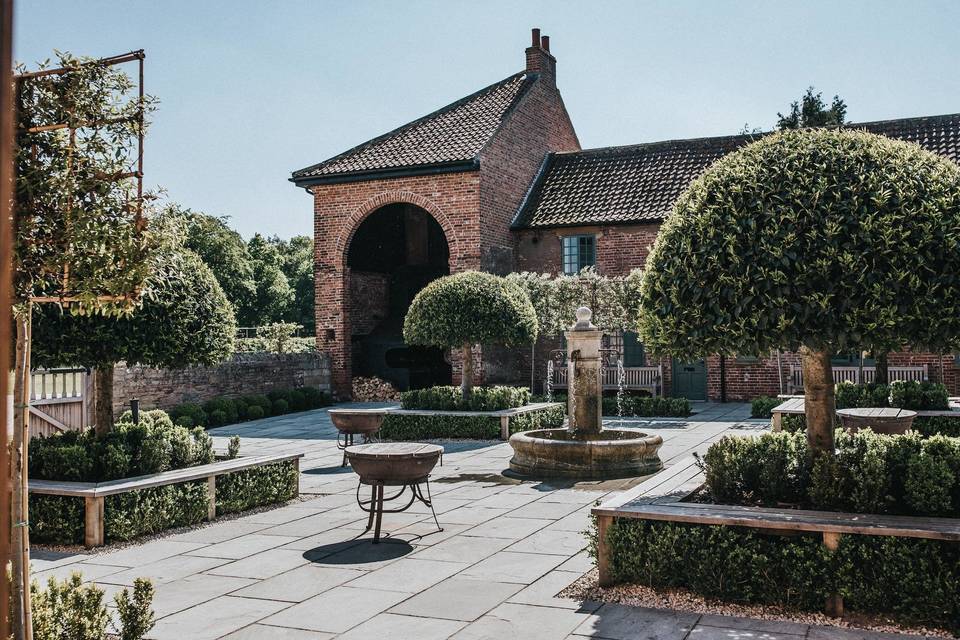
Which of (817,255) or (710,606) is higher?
(817,255)

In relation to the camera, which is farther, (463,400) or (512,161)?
(512,161)

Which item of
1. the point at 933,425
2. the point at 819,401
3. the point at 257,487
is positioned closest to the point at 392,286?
the point at 933,425

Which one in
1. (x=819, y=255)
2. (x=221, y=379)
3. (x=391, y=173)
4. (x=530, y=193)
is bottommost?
(x=221, y=379)

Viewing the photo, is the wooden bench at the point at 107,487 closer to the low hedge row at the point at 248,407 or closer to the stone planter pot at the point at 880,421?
the stone planter pot at the point at 880,421

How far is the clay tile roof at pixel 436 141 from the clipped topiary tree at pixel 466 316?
6.86m

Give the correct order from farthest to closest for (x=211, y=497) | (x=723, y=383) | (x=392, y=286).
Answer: (x=392, y=286)
(x=723, y=383)
(x=211, y=497)

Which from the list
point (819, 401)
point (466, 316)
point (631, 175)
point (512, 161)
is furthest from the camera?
point (631, 175)

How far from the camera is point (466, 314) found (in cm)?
1617

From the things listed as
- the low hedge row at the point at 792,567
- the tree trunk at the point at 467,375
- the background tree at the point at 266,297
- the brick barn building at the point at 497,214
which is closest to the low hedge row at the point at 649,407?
the brick barn building at the point at 497,214

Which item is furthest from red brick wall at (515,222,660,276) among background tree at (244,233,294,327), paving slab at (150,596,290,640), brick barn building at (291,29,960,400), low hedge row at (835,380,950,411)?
background tree at (244,233,294,327)

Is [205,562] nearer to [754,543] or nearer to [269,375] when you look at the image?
[754,543]

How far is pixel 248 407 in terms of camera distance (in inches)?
803

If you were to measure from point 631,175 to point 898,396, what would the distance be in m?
13.2

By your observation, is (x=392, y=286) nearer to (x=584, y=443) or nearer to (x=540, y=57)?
(x=540, y=57)
